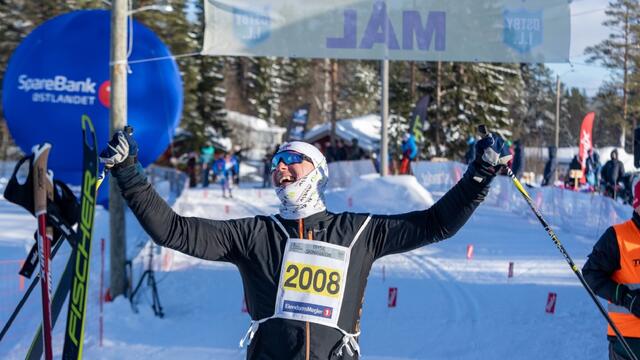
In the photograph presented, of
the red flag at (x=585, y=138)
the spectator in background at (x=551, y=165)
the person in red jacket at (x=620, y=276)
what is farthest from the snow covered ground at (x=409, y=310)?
the spectator in background at (x=551, y=165)

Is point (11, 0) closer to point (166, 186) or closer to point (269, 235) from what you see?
point (166, 186)

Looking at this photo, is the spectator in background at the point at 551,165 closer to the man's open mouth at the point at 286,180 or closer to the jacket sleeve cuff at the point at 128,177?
the man's open mouth at the point at 286,180

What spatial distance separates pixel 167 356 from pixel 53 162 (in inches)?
260

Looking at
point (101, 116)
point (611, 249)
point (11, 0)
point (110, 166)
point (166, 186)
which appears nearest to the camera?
point (110, 166)

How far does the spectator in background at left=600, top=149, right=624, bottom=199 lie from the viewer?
19578mm

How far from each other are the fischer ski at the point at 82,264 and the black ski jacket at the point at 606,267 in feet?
9.84

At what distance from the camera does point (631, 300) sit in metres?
4.68

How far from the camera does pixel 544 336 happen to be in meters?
8.77

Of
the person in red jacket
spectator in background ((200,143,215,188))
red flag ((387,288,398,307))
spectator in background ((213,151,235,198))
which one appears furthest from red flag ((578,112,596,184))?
the person in red jacket

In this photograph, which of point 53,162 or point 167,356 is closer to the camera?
point 167,356

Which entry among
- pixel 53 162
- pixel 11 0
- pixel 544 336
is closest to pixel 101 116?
pixel 53 162

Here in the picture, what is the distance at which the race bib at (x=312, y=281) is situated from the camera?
3.29 meters

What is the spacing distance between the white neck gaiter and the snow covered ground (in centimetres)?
502

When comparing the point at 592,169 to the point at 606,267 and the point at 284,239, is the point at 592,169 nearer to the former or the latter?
the point at 606,267
